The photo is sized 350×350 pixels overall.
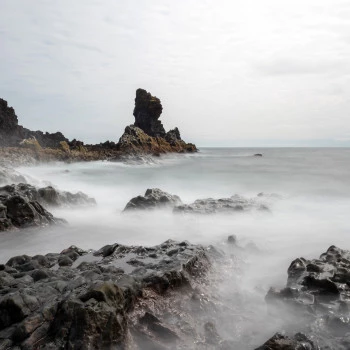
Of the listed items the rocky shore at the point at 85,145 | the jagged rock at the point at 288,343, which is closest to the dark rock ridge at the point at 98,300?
the jagged rock at the point at 288,343

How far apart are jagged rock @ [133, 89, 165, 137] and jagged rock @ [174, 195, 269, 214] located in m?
67.4

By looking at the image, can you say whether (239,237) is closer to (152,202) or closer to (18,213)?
(152,202)

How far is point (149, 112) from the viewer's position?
261ft

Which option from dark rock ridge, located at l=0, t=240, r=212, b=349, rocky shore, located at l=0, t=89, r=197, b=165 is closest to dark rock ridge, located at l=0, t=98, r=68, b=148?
rocky shore, located at l=0, t=89, r=197, b=165

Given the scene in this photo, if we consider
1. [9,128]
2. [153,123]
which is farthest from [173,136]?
[9,128]

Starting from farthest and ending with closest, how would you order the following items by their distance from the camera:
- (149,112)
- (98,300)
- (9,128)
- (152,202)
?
(149,112), (9,128), (152,202), (98,300)

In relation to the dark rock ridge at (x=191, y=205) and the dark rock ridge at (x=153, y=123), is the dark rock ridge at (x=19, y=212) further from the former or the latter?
the dark rock ridge at (x=153, y=123)

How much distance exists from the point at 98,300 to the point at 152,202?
891 centimetres

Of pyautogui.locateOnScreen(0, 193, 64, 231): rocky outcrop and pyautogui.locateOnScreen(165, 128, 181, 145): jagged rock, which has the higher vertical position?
pyautogui.locateOnScreen(165, 128, 181, 145): jagged rock

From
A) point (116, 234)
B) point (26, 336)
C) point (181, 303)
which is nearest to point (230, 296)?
point (181, 303)

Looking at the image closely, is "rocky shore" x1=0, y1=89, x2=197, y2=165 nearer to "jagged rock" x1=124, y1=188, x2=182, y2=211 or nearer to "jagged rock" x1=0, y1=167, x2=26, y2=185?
"jagged rock" x1=0, y1=167, x2=26, y2=185

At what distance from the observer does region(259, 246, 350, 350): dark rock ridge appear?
4426 millimetres

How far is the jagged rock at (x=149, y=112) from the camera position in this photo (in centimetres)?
7912

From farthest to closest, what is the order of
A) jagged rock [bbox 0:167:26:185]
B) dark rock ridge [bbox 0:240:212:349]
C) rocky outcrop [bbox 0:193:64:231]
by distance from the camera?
jagged rock [bbox 0:167:26:185], rocky outcrop [bbox 0:193:64:231], dark rock ridge [bbox 0:240:212:349]
